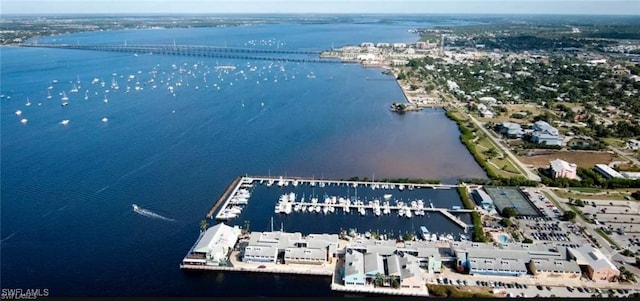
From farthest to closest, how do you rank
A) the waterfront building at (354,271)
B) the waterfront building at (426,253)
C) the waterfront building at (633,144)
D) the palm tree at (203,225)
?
1. the waterfront building at (633,144)
2. the palm tree at (203,225)
3. the waterfront building at (426,253)
4. the waterfront building at (354,271)

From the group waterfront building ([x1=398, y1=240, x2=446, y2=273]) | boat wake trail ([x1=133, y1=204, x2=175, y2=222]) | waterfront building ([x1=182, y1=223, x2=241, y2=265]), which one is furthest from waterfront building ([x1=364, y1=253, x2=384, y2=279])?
boat wake trail ([x1=133, y1=204, x2=175, y2=222])

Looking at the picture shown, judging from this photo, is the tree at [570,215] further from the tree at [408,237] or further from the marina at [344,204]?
the tree at [408,237]

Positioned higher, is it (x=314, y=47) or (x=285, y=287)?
(x=314, y=47)

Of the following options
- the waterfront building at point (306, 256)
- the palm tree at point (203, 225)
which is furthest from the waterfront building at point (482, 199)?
the palm tree at point (203, 225)

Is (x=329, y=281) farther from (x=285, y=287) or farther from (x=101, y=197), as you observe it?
(x=101, y=197)

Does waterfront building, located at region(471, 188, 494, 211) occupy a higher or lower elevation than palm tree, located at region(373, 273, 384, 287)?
higher

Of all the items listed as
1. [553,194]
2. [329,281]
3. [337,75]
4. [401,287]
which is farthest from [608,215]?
[337,75]

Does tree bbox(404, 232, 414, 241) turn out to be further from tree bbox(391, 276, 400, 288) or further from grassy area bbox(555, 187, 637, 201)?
grassy area bbox(555, 187, 637, 201)
